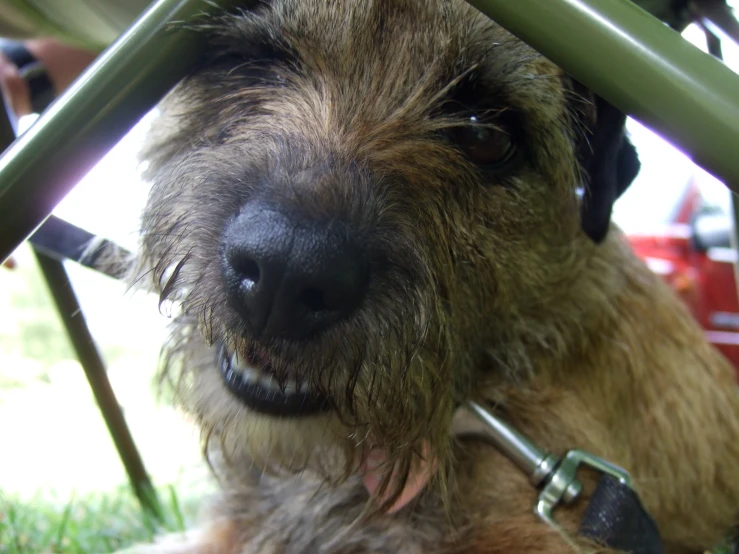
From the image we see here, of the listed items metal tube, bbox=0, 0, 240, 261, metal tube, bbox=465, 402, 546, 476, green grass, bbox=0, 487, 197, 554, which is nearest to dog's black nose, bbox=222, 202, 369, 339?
metal tube, bbox=0, 0, 240, 261

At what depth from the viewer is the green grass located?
178 centimetres

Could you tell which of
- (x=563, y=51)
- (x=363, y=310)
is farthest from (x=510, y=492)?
(x=563, y=51)

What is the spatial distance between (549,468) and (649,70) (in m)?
1.05

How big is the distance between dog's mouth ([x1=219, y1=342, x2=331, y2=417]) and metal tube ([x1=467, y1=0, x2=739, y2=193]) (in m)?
0.77

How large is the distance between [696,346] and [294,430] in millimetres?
1435

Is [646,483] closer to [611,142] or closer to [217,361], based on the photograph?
[611,142]

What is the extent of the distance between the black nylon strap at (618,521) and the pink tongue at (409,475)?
0.39 meters

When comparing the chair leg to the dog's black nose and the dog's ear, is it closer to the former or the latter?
the dog's black nose

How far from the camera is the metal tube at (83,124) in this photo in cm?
86

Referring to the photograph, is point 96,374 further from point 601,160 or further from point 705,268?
point 705,268

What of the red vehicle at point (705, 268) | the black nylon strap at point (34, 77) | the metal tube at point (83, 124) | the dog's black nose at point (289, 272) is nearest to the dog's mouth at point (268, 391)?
the dog's black nose at point (289, 272)

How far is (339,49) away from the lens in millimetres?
1533

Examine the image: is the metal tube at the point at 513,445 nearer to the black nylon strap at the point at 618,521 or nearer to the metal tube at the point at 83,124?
the black nylon strap at the point at 618,521

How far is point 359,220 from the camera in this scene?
44.8 inches
